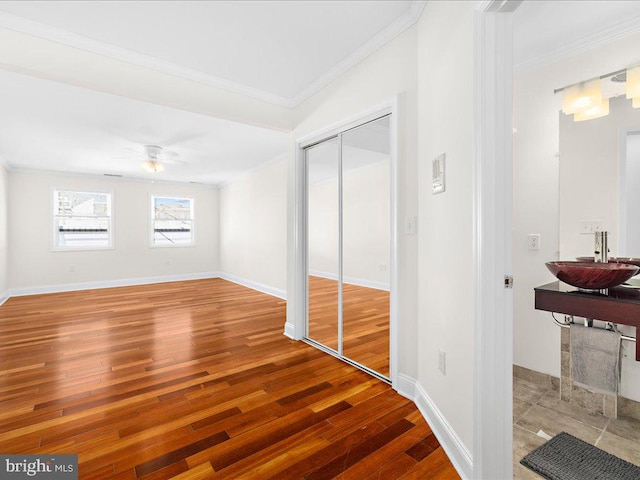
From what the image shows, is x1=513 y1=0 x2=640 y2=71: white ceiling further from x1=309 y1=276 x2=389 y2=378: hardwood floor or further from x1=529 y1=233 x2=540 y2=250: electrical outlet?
x1=309 y1=276 x2=389 y2=378: hardwood floor

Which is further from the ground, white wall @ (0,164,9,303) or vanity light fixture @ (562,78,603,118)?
vanity light fixture @ (562,78,603,118)

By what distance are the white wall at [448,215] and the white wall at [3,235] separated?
735 cm

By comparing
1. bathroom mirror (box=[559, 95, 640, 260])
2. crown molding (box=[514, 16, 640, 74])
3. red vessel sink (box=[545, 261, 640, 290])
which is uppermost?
crown molding (box=[514, 16, 640, 74])

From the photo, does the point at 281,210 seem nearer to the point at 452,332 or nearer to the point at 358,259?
the point at 358,259

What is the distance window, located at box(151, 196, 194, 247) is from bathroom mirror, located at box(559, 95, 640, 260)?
8.07 meters

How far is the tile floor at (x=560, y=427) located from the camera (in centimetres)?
167

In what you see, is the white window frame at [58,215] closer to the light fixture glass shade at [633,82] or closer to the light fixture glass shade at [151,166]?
the light fixture glass shade at [151,166]

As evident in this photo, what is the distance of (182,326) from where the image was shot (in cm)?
412

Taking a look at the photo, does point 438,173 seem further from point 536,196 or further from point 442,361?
point 536,196

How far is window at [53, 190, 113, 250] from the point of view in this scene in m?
6.81

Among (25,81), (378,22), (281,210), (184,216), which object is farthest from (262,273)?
(378,22)

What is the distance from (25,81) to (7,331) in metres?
3.07

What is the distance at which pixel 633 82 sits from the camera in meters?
1.98

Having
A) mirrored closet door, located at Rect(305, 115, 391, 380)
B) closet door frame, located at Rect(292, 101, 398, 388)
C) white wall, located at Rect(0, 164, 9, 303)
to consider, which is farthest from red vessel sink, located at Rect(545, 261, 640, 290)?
white wall, located at Rect(0, 164, 9, 303)
